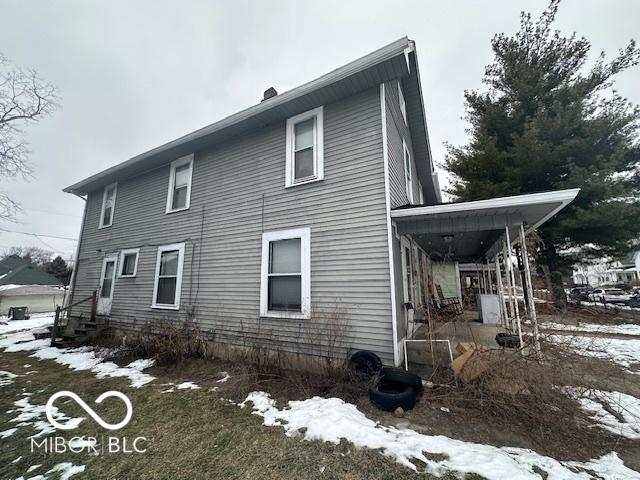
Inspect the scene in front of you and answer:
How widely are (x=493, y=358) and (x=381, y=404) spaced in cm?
183

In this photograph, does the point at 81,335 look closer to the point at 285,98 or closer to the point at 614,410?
the point at 285,98

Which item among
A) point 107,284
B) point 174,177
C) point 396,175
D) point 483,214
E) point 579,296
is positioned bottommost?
point 579,296

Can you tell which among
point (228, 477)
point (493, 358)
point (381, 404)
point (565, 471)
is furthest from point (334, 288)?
point (565, 471)

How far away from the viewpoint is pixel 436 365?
4.70 metres

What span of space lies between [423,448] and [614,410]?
3.21m

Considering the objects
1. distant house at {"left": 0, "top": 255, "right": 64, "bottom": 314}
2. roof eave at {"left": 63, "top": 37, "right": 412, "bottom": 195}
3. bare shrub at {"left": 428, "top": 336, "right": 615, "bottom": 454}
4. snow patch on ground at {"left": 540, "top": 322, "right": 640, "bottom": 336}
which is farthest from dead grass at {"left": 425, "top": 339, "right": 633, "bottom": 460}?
distant house at {"left": 0, "top": 255, "right": 64, "bottom": 314}

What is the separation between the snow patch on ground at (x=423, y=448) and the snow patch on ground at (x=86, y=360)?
363 cm

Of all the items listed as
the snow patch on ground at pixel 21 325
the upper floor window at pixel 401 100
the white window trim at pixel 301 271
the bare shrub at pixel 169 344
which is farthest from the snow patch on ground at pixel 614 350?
the snow patch on ground at pixel 21 325

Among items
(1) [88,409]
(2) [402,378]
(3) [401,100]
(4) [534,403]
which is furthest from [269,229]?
(4) [534,403]

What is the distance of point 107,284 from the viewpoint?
32.3ft

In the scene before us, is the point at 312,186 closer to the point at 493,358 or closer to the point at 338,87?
the point at 338,87

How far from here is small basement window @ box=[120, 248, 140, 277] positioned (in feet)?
29.8

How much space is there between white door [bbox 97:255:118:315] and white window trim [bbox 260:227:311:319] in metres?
6.77

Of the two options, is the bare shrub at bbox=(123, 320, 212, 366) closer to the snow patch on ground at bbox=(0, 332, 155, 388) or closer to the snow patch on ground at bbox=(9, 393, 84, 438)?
the snow patch on ground at bbox=(0, 332, 155, 388)
